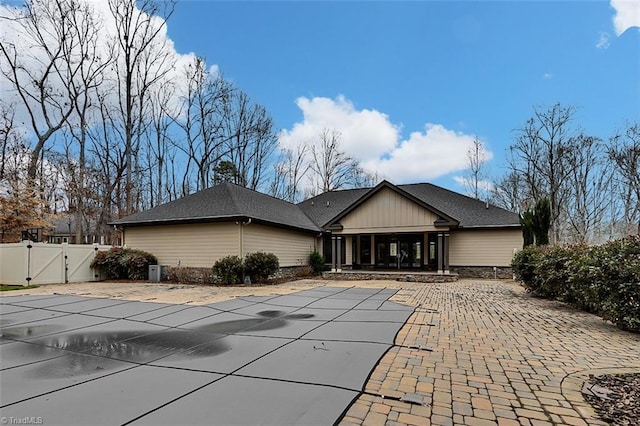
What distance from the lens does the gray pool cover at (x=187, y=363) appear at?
2.90m

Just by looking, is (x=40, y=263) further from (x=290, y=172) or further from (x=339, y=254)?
(x=290, y=172)

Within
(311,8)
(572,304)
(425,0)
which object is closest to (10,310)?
(572,304)

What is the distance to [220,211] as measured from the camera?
15.1 m

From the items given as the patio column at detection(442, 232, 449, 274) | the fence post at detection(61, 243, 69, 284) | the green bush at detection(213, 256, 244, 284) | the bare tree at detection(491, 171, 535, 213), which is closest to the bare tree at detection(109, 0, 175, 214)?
the fence post at detection(61, 243, 69, 284)

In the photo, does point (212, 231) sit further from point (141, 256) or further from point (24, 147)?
point (24, 147)

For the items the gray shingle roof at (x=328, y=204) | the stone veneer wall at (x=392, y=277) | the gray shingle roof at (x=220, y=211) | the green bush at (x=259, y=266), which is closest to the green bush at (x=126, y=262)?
the gray shingle roof at (x=220, y=211)

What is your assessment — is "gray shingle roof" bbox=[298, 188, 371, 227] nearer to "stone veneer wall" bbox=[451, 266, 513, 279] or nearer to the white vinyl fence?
"stone veneer wall" bbox=[451, 266, 513, 279]

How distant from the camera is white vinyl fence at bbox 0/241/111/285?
13203 mm

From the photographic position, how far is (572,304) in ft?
28.7

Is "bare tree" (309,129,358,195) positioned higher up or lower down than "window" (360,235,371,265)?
higher up

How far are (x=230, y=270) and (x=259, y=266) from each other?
1.14 meters

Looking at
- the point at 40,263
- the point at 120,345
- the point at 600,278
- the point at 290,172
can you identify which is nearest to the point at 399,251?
the point at 600,278

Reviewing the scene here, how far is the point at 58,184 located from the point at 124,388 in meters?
26.9

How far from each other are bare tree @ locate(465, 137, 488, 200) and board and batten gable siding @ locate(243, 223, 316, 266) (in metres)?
15.9
